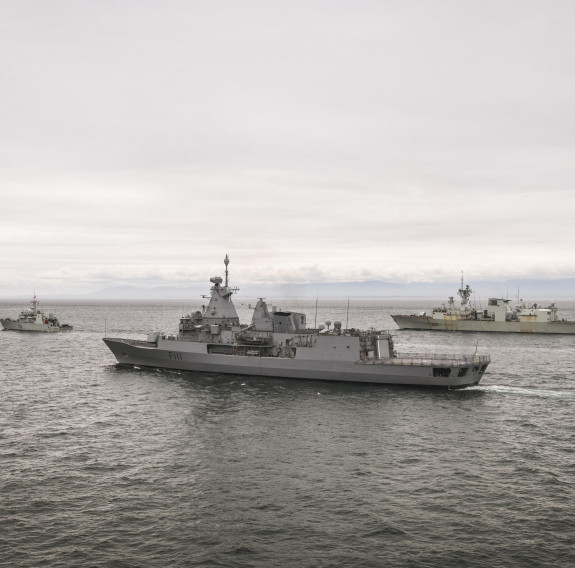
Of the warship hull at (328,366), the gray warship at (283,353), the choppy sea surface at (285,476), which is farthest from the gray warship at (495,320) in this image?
the choppy sea surface at (285,476)

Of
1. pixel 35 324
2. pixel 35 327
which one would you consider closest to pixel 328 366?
pixel 35 327

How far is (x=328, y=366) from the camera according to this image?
152ft

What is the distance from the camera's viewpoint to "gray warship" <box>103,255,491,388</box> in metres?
44.7

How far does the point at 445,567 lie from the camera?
16188 mm

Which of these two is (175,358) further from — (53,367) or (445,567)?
(445,567)

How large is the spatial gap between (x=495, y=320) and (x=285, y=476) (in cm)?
9259

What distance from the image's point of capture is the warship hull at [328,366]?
44.1 metres

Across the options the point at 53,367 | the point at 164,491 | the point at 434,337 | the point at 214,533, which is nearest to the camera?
the point at 214,533

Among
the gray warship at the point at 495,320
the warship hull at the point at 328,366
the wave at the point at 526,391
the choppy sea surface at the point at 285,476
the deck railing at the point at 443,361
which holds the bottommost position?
the choppy sea surface at the point at 285,476

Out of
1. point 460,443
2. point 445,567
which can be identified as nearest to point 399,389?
point 460,443

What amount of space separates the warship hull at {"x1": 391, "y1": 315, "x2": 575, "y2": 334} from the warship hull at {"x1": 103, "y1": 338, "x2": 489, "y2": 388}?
6131cm

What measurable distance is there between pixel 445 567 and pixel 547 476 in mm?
10393

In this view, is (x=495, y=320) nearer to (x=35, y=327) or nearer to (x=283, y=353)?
(x=283, y=353)

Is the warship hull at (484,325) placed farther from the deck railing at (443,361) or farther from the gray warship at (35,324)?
the gray warship at (35,324)
